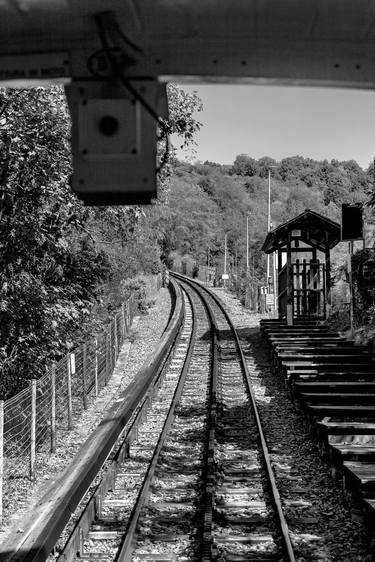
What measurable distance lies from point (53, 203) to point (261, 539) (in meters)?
6.39

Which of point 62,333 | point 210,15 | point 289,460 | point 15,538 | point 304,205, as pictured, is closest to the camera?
point 210,15

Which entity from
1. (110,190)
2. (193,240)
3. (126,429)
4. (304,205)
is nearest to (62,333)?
(126,429)

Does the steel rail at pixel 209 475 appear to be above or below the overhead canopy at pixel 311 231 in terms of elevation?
below

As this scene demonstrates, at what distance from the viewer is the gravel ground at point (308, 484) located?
6.17 m

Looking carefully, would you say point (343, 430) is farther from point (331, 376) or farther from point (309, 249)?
point (309, 249)

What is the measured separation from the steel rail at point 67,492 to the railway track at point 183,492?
45mm

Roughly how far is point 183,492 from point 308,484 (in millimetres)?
1473

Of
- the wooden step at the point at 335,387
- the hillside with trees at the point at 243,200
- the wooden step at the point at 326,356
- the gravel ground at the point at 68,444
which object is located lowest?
the gravel ground at the point at 68,444

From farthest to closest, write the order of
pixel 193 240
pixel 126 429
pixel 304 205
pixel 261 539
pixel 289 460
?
pixel 304 205, pixel 193 240, pixel 126 429, pixel 289 460, pixel 261 539

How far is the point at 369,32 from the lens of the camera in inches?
129

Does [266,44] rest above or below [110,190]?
above

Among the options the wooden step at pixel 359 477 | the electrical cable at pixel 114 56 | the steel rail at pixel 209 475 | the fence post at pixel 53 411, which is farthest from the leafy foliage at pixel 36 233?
the electrical cable at pixel 114 56

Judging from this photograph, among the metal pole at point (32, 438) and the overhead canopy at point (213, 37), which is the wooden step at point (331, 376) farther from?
the overhead canopy at point (213, 37)

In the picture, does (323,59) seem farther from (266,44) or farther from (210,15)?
(210,15)
